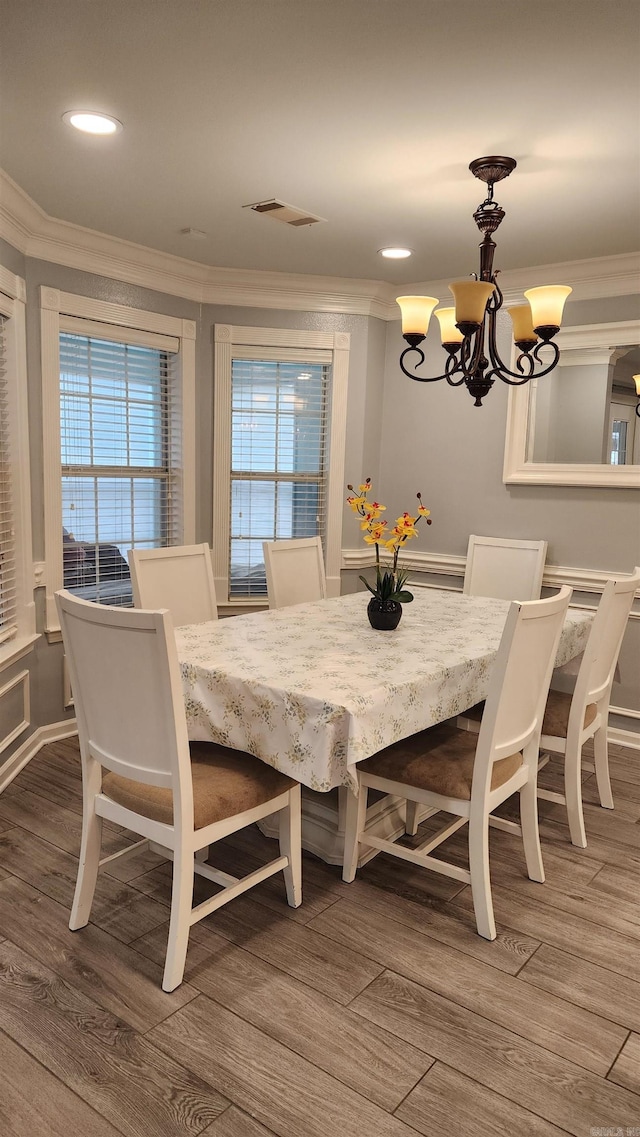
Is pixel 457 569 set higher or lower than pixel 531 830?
higher

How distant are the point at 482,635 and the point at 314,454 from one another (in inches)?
82.7

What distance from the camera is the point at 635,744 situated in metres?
3.85

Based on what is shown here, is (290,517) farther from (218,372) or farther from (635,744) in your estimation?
(635,744)

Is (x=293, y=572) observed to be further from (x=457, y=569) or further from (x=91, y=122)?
(x=91, y=122)

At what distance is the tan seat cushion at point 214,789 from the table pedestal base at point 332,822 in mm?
429

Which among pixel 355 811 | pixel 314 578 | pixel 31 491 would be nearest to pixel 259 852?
pixel 355 811

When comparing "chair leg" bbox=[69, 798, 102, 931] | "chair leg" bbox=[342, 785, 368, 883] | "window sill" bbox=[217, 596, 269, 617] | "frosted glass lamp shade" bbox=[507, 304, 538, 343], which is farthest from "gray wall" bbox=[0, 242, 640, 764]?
"chair leg" bbox=[342, 785, 368, 883]

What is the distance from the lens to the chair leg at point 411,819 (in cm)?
280

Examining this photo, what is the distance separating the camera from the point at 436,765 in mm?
2295

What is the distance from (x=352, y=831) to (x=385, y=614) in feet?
2.63

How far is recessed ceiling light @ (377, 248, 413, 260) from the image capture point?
3645 millimetres

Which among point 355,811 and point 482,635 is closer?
point 355,811

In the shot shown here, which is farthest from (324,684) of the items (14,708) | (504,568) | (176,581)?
(504,568)

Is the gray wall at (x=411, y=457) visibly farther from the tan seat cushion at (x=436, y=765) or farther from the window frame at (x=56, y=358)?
the tan seat cushion at (x=436, y=765)
